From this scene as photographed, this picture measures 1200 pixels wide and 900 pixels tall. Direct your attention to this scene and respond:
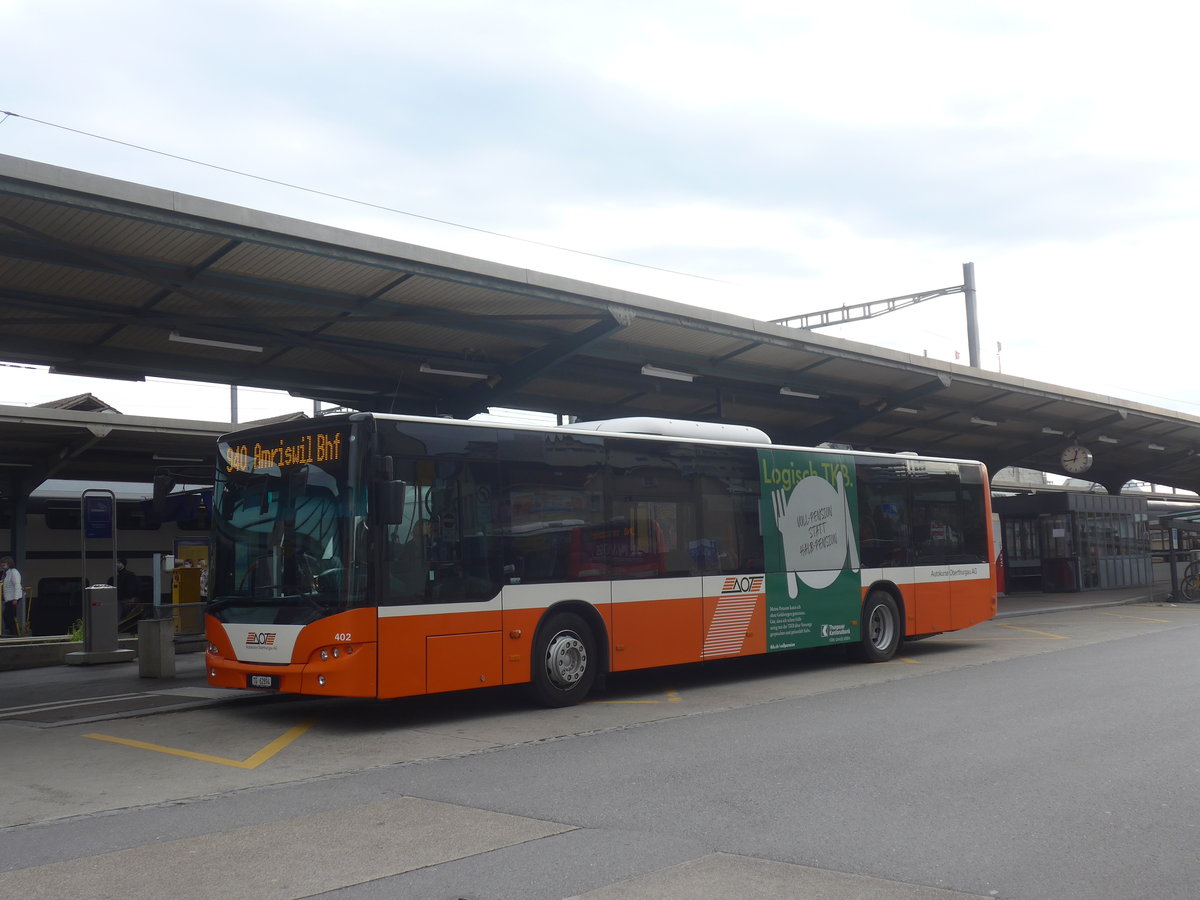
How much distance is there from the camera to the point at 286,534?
412 inches

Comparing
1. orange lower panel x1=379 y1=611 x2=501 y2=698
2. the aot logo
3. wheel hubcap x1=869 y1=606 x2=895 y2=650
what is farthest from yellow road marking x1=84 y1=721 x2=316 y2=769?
wheel hubcap x1=869 y1=606 x2=895 y2=650

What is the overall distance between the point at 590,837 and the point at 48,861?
9.31 feet

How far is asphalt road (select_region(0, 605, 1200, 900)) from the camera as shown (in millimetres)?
5277

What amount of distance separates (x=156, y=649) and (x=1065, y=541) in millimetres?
26774

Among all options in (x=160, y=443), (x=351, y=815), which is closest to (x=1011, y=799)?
(x=351, y=815)

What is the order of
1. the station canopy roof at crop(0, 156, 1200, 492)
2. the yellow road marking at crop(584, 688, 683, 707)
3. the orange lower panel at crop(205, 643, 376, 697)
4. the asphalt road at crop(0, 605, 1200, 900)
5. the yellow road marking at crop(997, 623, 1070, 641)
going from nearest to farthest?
the asphalt road at crop(0, 605, 1200, 900) → the orange lower panel at crop(205, 643, 376, 697) → the station canopy roof at crop(0, 156, 1200, 492) → the yellow road marking at crop(584, 688, 683, 707) → the yellow road marking at crop(997, 623, 1070, 641)

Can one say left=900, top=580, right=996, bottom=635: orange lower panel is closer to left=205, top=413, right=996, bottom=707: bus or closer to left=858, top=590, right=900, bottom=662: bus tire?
left=858, top=590, right=900, bottom=662: bus tire

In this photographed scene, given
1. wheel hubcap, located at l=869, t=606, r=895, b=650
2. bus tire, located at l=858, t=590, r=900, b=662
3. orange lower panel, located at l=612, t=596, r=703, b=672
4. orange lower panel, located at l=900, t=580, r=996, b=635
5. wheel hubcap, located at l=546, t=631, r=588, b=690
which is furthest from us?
orange lower panel, located at l=900, t=580, r=996, b=635

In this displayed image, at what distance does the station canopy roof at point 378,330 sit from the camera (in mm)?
11602

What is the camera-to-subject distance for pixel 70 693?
1365 centimetres

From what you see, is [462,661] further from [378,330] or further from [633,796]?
[378,330]

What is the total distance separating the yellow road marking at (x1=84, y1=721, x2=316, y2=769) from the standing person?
11.4m

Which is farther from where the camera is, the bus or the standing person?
the standing person

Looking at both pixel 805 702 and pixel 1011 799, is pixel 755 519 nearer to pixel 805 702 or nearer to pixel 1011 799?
pixel 805 702
